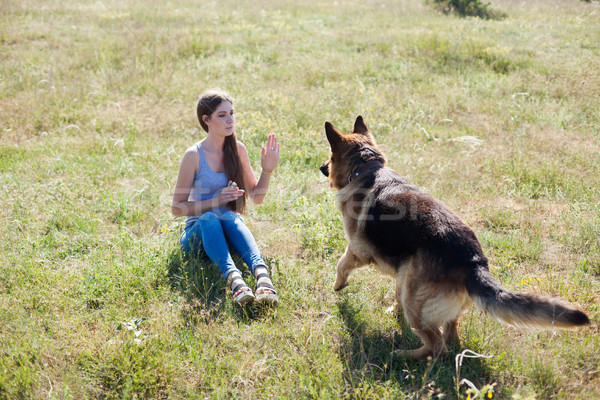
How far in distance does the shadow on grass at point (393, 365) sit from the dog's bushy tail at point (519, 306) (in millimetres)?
590

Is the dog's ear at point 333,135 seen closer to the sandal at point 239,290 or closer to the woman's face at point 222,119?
the woman's face at point 222,119

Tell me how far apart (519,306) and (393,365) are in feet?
3.59

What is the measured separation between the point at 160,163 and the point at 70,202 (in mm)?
1545

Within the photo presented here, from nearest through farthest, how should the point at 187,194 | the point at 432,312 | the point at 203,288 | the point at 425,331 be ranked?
the point at 432,312, the point at 425,331, the point at 203,288, the point at 187,194

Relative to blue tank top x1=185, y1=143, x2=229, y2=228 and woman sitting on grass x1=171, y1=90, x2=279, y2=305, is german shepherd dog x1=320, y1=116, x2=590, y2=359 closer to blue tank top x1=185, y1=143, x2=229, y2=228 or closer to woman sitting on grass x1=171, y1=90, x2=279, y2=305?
woman sitting on grass x1=171, y1=90, x2=279, y2=305

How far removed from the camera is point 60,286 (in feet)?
12.1

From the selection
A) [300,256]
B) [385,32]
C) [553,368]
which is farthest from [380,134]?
[385,32]

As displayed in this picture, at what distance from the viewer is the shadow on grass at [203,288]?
135 inches

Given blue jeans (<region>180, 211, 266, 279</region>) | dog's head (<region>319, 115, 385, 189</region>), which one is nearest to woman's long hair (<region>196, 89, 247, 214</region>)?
blue jeans (<region>180, 211, 266, 279</region>)

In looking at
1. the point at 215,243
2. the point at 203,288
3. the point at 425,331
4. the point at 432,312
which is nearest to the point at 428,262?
the point at 432,312

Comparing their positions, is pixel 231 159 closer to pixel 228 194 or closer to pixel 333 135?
pixel 228 194

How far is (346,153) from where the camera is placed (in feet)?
12.4

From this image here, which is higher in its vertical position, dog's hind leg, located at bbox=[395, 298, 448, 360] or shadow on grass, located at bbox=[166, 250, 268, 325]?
dog's hind leg, located at bbox=[395, 298, 448, 360]

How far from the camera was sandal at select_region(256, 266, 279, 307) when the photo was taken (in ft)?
11.2
